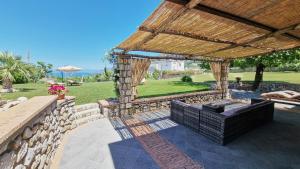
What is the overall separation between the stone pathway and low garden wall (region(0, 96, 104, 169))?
2.08 meters

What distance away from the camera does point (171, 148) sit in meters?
3.60

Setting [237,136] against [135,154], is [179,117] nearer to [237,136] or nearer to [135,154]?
[237,136]

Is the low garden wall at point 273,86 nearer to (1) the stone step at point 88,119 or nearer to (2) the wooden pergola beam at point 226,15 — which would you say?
(2) the wooden pergola beam at point 226,15

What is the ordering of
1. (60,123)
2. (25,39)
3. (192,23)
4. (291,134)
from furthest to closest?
(25,39)
(291,134)
(60,123)
(192,23)

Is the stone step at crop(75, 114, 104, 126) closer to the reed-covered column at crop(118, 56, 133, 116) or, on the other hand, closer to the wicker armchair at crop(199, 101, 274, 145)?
the reed-covered column at crop(118, 56, 133, 116)

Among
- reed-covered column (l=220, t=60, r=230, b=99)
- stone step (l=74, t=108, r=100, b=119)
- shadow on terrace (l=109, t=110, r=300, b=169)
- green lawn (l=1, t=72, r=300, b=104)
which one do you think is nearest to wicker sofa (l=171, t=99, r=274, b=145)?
shadow on terrace (l=109, t=110, r=300, b=169)

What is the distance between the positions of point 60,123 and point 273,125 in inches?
277

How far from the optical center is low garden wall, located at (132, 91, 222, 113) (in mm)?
6438

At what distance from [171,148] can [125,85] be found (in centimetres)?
329

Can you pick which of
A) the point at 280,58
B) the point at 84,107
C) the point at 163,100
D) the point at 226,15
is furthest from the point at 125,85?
the point at 280,58

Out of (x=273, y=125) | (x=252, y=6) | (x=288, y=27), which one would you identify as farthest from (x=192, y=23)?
(x=273, y=125)

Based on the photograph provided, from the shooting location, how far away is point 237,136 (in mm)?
4078

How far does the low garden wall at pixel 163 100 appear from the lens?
21.1 feet

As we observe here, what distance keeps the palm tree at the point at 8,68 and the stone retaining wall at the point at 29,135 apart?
831 cm
